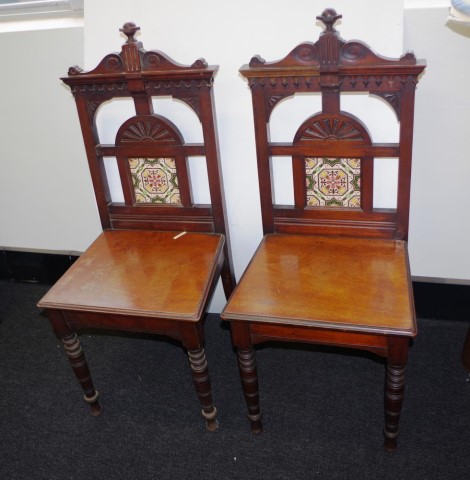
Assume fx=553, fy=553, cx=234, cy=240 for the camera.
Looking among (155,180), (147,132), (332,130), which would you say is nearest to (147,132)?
(147,132)

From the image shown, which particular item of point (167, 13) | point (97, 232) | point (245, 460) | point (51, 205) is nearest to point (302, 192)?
point (167, 13)

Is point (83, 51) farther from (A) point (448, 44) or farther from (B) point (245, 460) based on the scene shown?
(B) point (245, 460)

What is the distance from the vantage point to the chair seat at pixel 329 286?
143 centimetres

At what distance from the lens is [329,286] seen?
1.55 m

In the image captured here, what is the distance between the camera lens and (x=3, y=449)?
5.81 feet

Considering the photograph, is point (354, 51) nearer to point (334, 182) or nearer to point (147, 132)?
point (334, 182)

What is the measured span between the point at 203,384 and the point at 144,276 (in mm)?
372

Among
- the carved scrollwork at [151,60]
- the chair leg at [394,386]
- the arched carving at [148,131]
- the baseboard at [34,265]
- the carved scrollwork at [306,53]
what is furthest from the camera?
the baseboard at [34,265]

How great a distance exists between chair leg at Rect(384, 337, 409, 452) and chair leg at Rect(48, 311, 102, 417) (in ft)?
3.06

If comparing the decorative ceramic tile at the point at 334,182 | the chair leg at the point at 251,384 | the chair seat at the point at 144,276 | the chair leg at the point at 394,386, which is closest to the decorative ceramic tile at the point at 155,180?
the chair seat at the point at 144,276

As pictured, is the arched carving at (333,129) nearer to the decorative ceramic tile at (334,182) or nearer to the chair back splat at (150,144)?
the decorative ceramic tile at (334,182)

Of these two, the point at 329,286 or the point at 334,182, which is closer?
the point at 329,286

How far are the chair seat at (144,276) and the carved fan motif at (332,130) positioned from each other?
460 mm

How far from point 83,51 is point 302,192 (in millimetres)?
909
